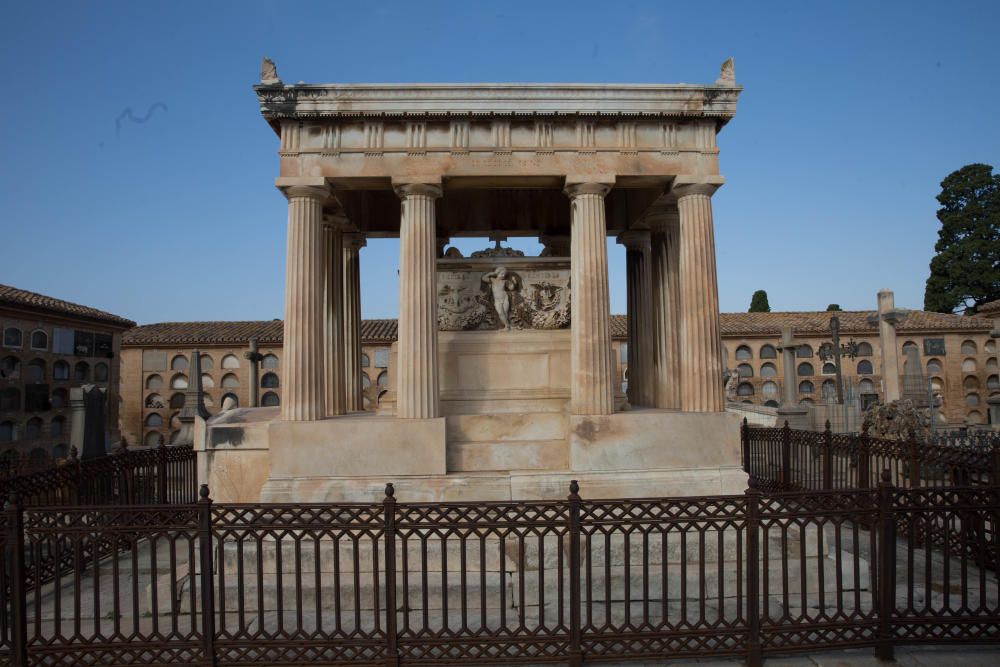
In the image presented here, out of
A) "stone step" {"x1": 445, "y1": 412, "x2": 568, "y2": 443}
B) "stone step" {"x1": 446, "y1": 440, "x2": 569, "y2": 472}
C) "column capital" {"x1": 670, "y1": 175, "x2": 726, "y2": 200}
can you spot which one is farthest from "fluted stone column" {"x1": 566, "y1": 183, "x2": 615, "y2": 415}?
"column capital" {"x1": 670, "y1": 175, "x2": 726, "y2": 200}

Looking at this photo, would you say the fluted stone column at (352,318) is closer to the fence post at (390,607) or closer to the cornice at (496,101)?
the cornice at (496,101)

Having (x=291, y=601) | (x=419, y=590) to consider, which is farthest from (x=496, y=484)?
(x=291, y=601)

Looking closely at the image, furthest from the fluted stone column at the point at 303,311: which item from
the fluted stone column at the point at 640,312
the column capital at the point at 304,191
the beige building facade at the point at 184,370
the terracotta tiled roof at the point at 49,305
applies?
the beige building facade at the point at 184,370

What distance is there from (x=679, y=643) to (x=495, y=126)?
7.01 metres

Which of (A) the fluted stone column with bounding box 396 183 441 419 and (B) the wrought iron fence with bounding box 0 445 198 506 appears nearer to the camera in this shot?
(B) the wrought iron fence with bounding box 0 445 198 506

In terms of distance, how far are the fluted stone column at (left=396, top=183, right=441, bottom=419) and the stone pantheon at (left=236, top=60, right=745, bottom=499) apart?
20 mm

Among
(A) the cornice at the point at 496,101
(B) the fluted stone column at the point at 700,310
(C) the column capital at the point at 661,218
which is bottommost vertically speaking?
(B) the fluted stone column at the point at 700,310

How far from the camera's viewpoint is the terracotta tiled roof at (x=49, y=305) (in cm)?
3038

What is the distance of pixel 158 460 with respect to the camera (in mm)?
10547

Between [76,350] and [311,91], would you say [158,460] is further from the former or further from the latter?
[76,350]

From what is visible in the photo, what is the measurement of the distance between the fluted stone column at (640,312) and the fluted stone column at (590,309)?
281cm

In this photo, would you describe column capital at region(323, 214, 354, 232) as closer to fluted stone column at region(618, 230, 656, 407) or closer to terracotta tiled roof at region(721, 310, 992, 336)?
fluted stone column at region(618, 230, 656, 407)

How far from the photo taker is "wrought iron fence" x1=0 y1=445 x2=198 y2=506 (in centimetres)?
800

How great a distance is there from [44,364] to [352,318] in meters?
29.9
